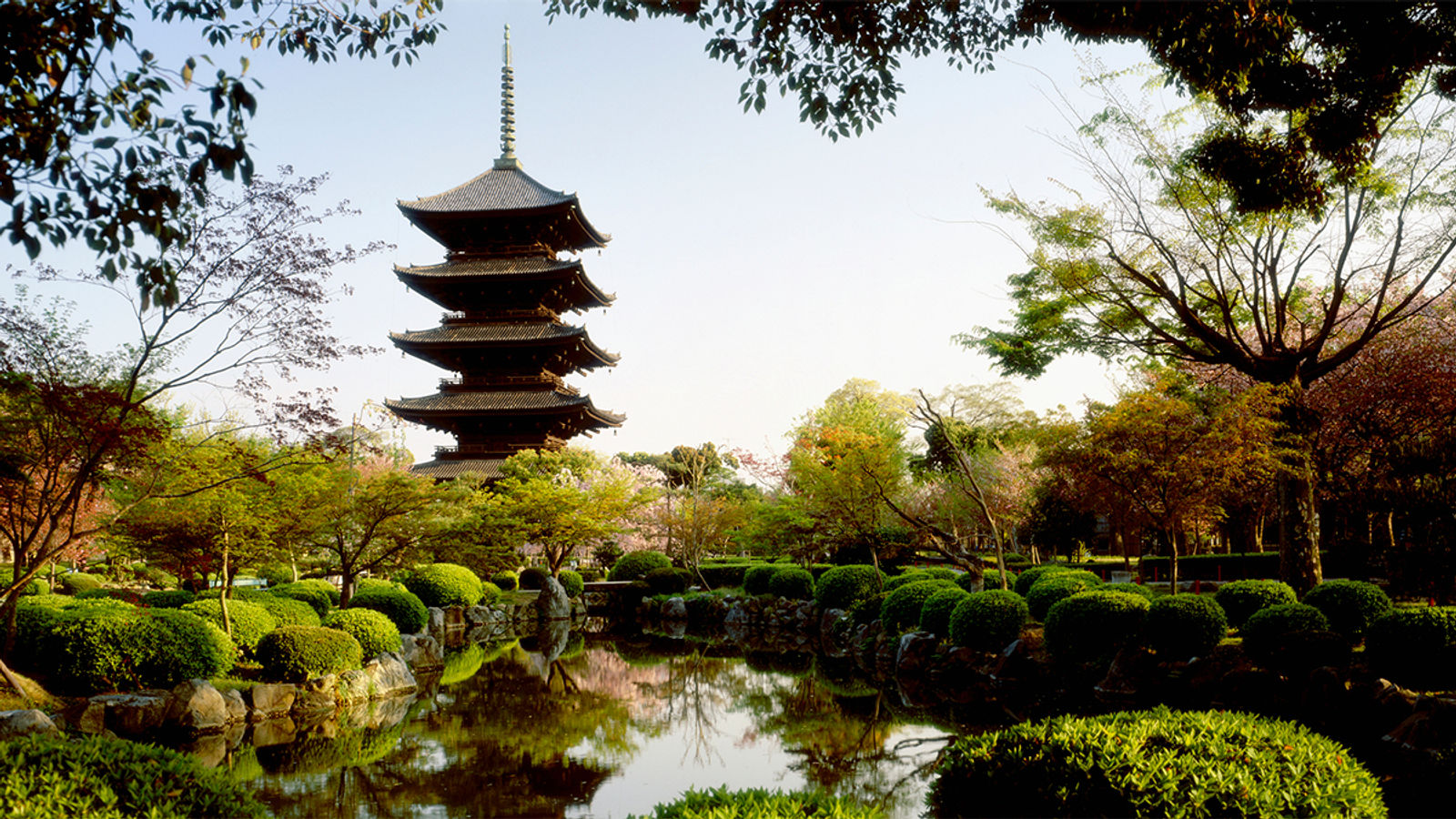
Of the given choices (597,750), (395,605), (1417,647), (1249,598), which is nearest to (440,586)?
(395,605)

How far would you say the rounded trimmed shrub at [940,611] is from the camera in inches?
488

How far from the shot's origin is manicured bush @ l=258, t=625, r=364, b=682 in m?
9.81

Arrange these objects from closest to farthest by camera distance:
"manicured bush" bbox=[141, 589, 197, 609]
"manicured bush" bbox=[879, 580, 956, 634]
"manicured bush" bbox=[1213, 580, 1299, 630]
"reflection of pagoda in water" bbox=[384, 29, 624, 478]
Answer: "manicured bush" bbox=[1213, 580, 1299, 630] < "manicured bush" bbox=[141, 589, 197, 609] < "manicured bush" bbox=[879, 580, 956, 634] < "reflection of pagoda in water" bbox=[384, 29, 624, 478]

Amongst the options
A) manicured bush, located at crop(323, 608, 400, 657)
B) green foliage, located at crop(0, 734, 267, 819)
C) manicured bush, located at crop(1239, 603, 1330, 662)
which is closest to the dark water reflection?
manicured bush, located at crop(323, 608, 400, 657)

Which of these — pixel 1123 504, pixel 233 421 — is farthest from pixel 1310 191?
pixel 233 421

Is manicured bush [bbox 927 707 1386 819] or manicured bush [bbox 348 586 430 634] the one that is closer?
manicured bush [bbox 927 707 1386 819]

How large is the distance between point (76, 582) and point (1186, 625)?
20.9 m

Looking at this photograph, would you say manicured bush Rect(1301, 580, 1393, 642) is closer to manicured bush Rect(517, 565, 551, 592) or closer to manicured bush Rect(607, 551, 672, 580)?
manicured bush Rect(607, 551, 672, 580)

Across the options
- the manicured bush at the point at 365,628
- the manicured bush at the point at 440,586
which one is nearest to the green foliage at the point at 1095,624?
the manicured bush at the point at 365,628

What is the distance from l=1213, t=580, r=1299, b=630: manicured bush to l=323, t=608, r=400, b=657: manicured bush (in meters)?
10.2

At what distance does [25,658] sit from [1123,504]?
15.2 metres

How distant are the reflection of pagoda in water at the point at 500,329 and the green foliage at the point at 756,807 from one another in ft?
79.2

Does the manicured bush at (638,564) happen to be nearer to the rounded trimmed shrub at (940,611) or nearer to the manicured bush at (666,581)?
the manicured bush at (666,581)

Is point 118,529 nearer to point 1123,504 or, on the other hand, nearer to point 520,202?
point 1123,504
